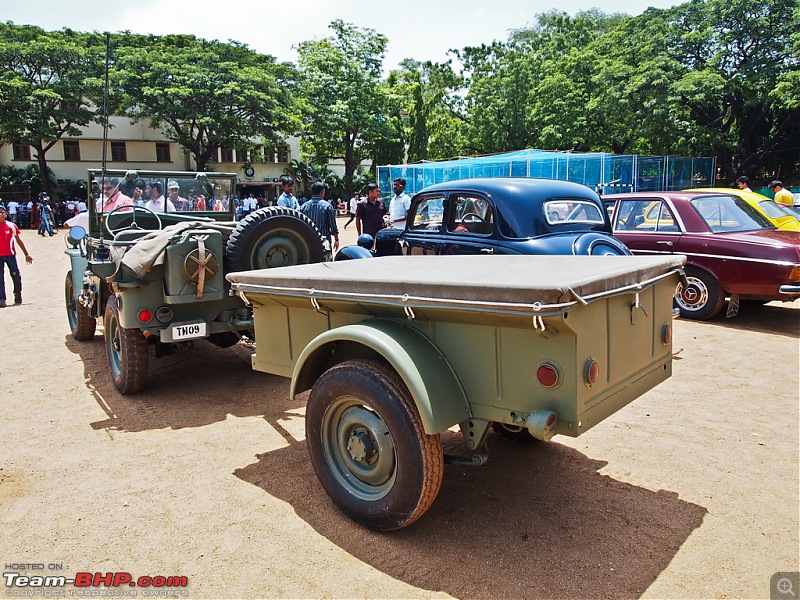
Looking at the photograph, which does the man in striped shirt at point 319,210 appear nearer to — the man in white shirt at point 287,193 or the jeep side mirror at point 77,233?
the man in white shirt at point 287,193

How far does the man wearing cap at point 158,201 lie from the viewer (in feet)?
21.7

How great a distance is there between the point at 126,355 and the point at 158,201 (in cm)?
211

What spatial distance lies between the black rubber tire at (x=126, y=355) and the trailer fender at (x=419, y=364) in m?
2.65

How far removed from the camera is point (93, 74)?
3166cm

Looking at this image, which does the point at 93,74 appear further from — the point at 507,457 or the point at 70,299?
the point at 507,457

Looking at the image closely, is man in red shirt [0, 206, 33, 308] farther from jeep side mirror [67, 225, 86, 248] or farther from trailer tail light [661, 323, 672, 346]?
trailer tail light [661, 323, 672, 346]

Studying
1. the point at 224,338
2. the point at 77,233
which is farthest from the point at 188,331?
the point at 77,233

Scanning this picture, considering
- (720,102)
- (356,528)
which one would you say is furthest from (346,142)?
(356,528)

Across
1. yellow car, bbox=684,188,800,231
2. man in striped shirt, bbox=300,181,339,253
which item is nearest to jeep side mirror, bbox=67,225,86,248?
man in striped shirt, bbox=300,181,339,253

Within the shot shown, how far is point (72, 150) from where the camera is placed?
38875 millimetres

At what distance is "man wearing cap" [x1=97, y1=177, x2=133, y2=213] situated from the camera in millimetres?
6438

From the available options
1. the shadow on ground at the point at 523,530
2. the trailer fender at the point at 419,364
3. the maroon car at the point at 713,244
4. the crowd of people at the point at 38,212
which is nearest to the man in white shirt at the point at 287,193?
the maroon car at the point at 713,244

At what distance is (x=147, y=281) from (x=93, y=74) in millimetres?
32004

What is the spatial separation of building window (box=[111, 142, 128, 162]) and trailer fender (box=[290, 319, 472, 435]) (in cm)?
4181
